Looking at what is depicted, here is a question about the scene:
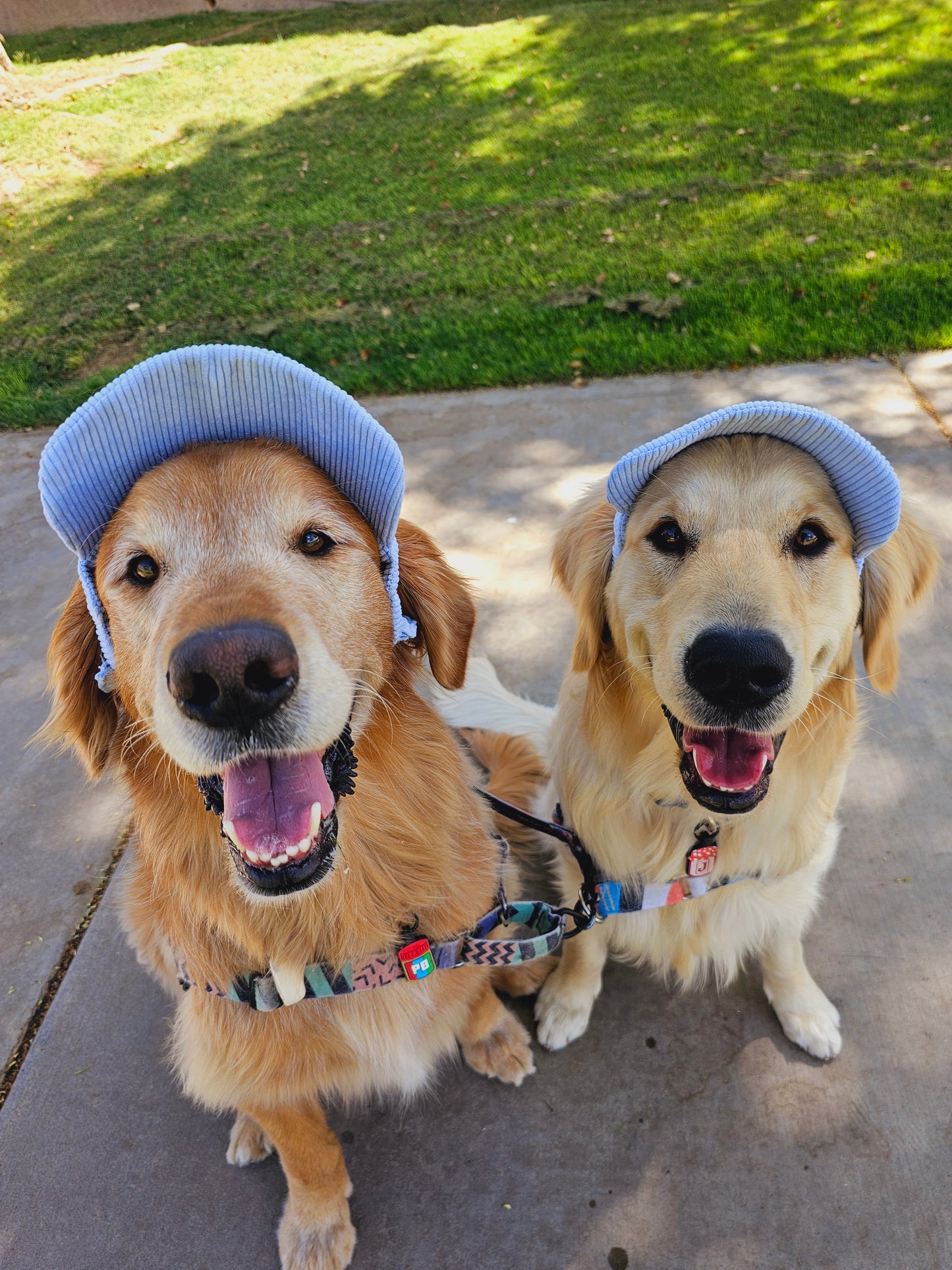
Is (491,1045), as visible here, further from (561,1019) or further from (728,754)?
(728,754)

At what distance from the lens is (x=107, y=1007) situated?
2486 millimetres

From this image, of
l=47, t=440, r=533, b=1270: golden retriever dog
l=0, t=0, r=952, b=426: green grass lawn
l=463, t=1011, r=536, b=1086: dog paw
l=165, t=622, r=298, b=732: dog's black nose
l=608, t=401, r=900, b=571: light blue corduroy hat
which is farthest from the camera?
l=0, t=0, r=952, b=426: green grass lawn

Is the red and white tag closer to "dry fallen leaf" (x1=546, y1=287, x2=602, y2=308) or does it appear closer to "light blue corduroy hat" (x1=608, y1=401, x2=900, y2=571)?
"light blue corduroy hat" (x1=608, y1=401, x2=900, y2=571)

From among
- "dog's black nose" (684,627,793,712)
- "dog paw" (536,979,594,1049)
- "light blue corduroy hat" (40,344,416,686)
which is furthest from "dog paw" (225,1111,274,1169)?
"dog's black nose" (684,627,793,712)

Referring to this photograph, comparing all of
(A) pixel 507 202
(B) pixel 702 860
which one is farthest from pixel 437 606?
(A) pixel 507 202

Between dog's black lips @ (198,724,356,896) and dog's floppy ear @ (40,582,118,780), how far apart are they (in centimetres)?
37

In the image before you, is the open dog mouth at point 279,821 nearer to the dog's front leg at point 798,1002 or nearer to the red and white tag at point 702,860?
the red and white tag at point 702,860

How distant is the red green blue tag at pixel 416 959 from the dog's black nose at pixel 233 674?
0.84 meters

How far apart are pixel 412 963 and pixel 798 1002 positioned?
1.19 metres

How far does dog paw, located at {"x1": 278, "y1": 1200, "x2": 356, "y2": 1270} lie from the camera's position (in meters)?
1.95

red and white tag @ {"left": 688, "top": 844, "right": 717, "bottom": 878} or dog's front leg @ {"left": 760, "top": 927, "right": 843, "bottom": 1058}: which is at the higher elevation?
red and white tag @ {"left": 688, "top": 844, "right": 717, "bottom": 878}

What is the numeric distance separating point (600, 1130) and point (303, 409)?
2.06 metres

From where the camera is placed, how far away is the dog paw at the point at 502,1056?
2.28 m

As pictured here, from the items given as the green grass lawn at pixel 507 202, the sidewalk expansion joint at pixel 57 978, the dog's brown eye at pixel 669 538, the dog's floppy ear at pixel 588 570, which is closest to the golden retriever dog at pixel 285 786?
the dog's floppy ear at pixel 588 570
